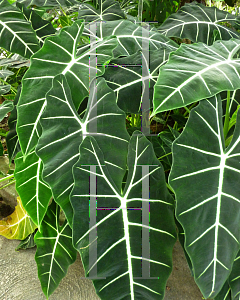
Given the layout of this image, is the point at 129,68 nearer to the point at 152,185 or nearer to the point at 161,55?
the point at 161,55

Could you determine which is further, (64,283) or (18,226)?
(18,226)

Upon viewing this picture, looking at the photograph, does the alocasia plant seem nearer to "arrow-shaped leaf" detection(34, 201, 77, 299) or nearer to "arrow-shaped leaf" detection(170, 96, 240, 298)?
"arrow-shaped leaf" detection(170, 96, 240, 298)

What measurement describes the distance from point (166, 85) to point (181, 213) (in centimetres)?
33

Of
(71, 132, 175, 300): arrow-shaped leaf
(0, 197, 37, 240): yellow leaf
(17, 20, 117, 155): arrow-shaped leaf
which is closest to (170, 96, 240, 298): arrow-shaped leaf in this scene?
(71, 132, 175, 300): arrow-shaped leaf

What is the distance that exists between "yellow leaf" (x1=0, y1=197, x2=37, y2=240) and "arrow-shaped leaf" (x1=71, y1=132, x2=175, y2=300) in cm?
74

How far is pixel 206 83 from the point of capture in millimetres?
662

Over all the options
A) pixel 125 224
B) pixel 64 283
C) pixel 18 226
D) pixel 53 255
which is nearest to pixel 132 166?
pixel 125 224

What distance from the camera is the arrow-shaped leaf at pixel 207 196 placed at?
597 millimetres

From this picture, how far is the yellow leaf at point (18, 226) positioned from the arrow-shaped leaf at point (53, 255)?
0.99 ft

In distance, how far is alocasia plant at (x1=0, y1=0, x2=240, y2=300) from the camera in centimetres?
61

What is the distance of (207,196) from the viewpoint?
623 mm

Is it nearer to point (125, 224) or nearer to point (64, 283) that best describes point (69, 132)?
point (125, 224)

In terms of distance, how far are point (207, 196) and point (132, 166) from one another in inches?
8.6

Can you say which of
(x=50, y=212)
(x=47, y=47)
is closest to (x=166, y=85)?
(x=47, y=47)
